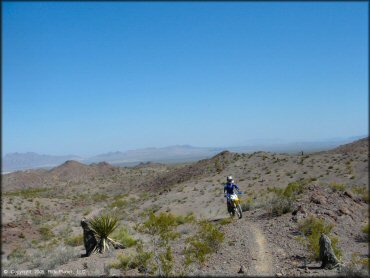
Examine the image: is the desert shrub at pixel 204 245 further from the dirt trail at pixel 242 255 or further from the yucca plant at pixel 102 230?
the yucca plant at pixel 102 230

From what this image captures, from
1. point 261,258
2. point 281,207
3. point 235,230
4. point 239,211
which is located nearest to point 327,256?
point 261,258

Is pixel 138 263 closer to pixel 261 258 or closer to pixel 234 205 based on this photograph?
pixel 261 258

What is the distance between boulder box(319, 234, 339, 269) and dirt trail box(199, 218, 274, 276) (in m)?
1.35

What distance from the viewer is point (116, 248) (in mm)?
13141

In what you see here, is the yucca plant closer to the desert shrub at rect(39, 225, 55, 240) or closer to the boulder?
the boulder

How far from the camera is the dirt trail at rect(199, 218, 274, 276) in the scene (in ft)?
31.8

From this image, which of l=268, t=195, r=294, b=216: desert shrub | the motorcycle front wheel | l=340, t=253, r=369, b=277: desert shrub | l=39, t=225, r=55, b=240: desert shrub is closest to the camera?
l=340, t=253, r=369, b=277: desert shrub

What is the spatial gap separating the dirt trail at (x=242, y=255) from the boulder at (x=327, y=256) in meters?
1.35

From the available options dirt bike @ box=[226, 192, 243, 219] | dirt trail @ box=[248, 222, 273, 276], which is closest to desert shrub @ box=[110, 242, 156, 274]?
dirt trail @ box=[248, 222, 273, 276]

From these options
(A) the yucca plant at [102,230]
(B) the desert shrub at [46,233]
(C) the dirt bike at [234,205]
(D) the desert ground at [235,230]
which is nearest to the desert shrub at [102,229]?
(A) the yucca plant at [102,230]

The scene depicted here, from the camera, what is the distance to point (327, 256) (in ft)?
30.7

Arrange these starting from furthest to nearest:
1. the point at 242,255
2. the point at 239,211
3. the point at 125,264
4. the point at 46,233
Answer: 1. the point at 46,233
2. the point at 239,211
3. the point at 242,255
4. the point at 125,264

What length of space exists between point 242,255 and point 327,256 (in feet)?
8.24

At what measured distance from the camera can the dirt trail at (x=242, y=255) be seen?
381 inches
